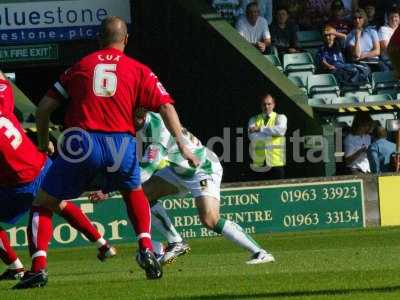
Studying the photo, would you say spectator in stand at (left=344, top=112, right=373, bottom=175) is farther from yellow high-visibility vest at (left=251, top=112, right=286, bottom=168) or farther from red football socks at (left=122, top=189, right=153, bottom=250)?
red football socks at (left=122, top=189, right=153, bottom=250)

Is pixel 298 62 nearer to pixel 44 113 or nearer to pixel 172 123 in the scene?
pixel 172 123

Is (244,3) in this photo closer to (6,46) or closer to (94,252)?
(6,46)

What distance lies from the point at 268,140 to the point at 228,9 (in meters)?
4.27

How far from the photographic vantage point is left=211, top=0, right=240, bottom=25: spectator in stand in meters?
25.0

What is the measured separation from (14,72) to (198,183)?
13.9 metres

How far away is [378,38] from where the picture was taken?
24312mm

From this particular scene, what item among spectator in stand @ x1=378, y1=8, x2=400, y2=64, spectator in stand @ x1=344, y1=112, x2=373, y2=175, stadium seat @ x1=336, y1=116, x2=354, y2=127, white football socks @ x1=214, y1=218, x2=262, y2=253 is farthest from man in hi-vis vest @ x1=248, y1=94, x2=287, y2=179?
white football socks @ x1=214, y1=218, x2=262, y2=253

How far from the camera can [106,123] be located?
35.6 ft

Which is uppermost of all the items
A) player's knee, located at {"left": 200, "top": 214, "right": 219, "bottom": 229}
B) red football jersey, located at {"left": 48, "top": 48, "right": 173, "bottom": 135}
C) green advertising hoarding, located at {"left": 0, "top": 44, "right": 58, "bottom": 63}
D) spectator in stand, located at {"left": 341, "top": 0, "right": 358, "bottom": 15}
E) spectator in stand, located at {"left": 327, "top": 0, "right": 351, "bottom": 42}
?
spectator in stand, located at {"left": 341, "top": 0, "right": 358, "bottom": 15}

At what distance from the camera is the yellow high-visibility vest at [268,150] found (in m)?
21.4

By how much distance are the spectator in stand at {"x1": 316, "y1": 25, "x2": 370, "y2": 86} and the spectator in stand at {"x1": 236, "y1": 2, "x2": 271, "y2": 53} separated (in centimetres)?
99

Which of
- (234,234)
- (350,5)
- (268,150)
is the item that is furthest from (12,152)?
(350,5)

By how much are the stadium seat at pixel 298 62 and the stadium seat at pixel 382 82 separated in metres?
1.15

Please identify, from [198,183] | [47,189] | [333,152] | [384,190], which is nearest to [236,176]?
[333,152]
